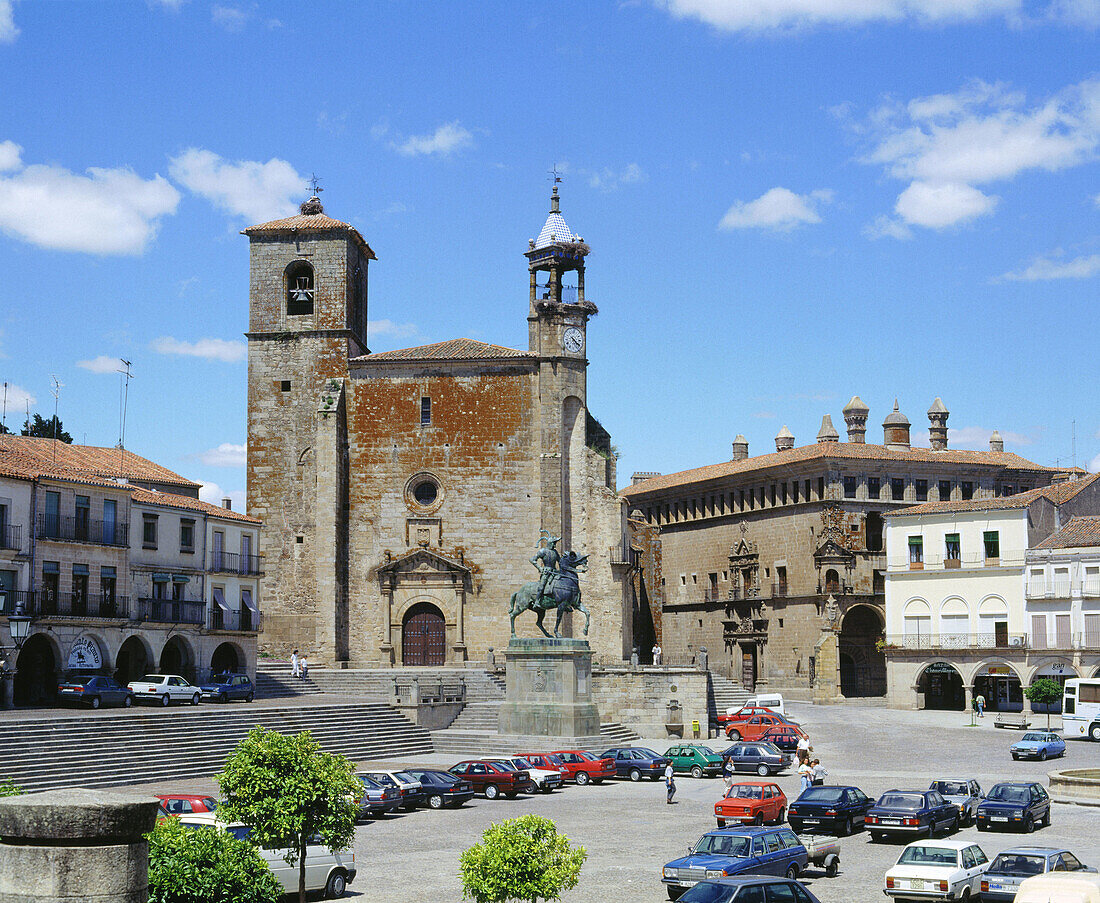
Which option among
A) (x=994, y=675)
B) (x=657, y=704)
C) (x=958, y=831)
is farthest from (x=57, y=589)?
(x=994, y=675)

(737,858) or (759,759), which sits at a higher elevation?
(737,858)

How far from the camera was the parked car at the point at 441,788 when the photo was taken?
30.1 m

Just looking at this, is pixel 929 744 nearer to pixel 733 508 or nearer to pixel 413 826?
pixel 413 826

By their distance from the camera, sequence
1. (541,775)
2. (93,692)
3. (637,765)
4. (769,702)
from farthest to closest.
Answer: (769,702) → (93,692) → (637,765) → (541,775)

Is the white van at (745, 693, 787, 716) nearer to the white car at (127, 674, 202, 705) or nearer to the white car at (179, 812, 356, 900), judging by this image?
the white car at (127, 674, 202, 705)

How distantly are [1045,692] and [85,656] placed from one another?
116 feet

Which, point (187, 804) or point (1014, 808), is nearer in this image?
point (187, 804)

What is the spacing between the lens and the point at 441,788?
99.0 ft

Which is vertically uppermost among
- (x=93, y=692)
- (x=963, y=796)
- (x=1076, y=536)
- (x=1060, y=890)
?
(x=1076, y=536)

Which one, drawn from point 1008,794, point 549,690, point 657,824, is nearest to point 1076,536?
point 549,690

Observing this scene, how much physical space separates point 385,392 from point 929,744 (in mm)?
27362

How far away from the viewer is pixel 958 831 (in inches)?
1051

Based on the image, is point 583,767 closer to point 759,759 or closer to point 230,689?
point 759,759

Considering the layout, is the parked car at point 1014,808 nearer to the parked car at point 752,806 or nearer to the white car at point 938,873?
the parked car at point 752,806
